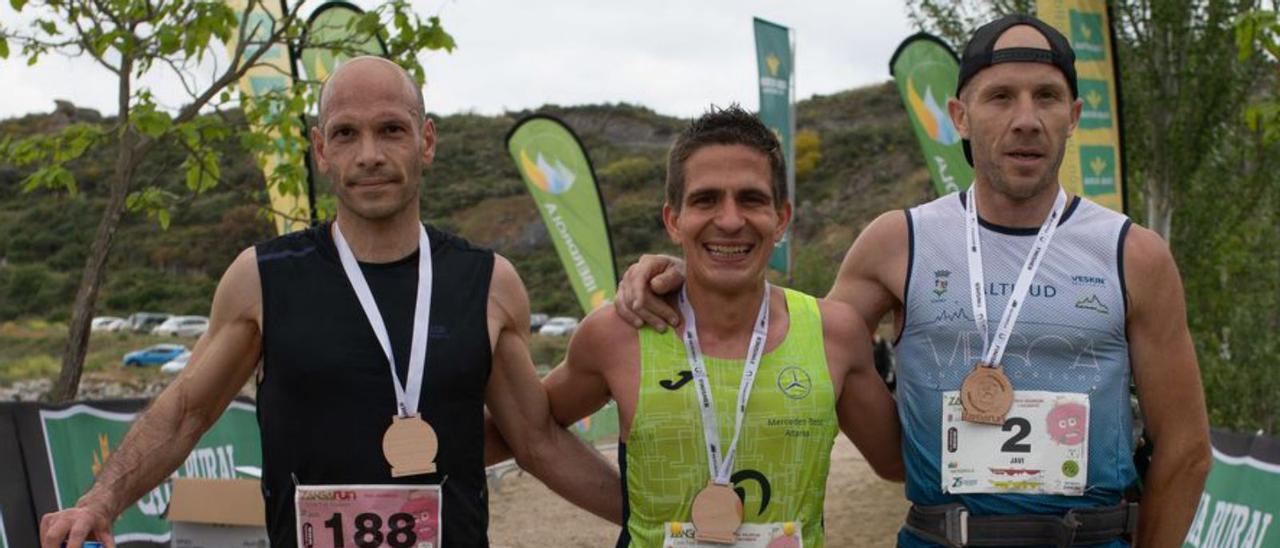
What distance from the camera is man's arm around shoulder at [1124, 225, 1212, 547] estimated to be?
3.01 meters

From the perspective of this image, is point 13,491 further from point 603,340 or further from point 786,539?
point 786,539

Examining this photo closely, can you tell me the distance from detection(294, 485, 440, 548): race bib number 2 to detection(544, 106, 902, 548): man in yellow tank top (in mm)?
489

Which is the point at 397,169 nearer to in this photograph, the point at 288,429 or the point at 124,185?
the point at 288,429

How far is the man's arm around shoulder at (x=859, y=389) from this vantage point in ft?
10.2

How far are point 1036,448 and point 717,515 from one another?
709mm

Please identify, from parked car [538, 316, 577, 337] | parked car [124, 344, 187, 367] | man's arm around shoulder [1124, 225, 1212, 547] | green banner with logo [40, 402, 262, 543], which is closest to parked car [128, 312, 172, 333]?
parked car [124, 344, 187, 367]

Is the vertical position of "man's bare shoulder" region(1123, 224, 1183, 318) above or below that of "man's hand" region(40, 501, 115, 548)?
above

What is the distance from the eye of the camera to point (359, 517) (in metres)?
2.99

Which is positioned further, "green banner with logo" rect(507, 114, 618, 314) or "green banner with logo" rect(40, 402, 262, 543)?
"green banner with logo" rect(507, 114, 618, 314)

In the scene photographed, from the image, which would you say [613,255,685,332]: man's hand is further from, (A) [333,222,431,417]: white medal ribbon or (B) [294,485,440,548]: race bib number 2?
(B) [294,485,440,548]: race bib number 2

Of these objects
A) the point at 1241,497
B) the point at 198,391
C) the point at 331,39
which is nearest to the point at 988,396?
the point at 198,391

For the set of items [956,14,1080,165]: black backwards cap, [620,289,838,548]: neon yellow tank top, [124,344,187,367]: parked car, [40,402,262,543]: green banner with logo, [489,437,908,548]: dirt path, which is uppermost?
[956,14,1080,165]: black backwards cap

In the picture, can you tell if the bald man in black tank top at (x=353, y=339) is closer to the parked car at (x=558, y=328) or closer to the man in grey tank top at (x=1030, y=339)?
the man in grey tank top at (x=1030, y=339)

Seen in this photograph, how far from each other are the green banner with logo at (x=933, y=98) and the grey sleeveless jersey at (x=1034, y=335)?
8.99 metres
